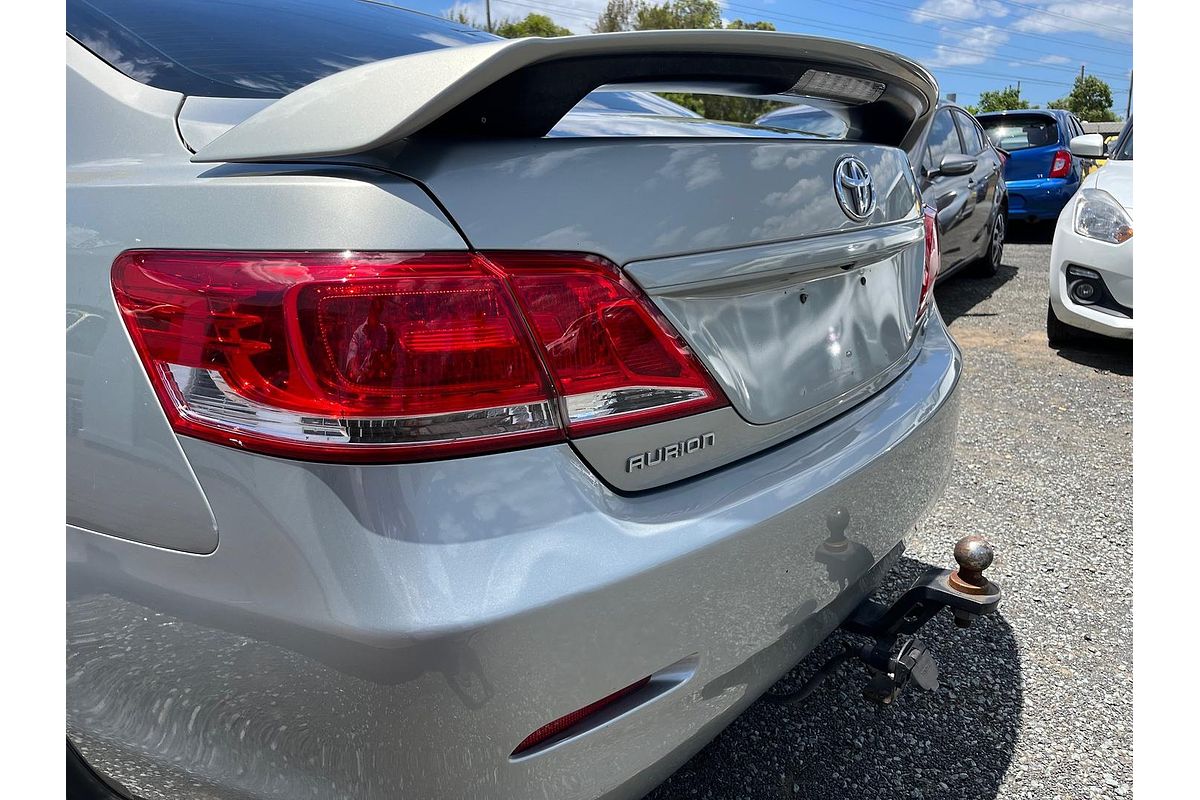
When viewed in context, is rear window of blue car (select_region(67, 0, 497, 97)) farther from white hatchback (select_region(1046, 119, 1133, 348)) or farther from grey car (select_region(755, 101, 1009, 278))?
white hatchback (select_region(1046, 119, 1133, 348))

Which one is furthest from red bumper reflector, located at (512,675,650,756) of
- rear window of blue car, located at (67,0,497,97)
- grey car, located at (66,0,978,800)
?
rear window of blue car, located at (67,0,497,97)

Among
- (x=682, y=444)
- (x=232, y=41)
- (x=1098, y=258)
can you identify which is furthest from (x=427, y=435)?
(x=1098, y=258)

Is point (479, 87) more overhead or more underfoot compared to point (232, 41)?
more underfoot

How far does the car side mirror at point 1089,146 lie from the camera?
580 cm

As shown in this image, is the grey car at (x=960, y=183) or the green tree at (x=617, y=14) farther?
the green tree at (x=617, y=14)

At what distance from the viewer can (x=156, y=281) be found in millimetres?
1120

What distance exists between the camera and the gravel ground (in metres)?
1.87

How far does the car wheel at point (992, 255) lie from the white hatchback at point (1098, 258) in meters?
2.34

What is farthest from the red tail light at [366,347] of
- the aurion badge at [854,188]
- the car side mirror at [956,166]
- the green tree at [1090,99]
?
the green tree at [1090,99]

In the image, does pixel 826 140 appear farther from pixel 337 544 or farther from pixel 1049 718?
pixel 1049 718

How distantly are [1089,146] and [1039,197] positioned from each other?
14.4 ft

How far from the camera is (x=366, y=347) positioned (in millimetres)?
1059

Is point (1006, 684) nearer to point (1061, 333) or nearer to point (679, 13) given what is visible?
point (1061, 333)

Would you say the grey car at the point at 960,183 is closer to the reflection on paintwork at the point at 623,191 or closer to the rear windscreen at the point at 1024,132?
the rear windscreen at the point at 1024,132
